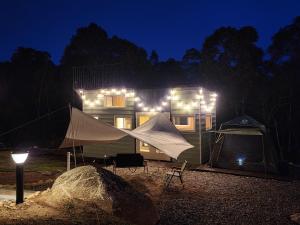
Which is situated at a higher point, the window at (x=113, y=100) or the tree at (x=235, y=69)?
the tree at (x=235, y=69)

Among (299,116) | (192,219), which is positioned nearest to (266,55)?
(299,116)

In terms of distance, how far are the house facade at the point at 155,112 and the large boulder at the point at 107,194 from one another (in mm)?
5310

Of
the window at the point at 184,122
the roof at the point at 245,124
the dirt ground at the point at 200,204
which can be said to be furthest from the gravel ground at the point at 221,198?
the window at the point at 184,122

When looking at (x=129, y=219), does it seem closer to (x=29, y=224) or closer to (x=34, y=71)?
(x=29, y=224)

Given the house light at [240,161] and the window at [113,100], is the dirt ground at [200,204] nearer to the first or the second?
the house light at [240,161]

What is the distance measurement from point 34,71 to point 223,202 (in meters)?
19.8

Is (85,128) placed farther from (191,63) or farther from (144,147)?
(191,63)

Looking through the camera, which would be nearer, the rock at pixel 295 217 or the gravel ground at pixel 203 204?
the gravel ground at pixel 203 204

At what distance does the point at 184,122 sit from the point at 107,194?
6739 mm

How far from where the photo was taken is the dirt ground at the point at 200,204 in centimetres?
431

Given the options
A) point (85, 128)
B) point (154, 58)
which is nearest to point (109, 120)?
point (85, 128)

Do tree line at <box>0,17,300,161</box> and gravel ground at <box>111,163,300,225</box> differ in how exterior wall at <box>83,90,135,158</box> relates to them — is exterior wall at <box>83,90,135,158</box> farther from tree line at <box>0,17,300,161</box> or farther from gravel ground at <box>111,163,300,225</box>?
gravel ground at <box>111,163,300,225</box>

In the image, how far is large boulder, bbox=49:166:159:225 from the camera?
4848 mm

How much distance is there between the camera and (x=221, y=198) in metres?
6.53
